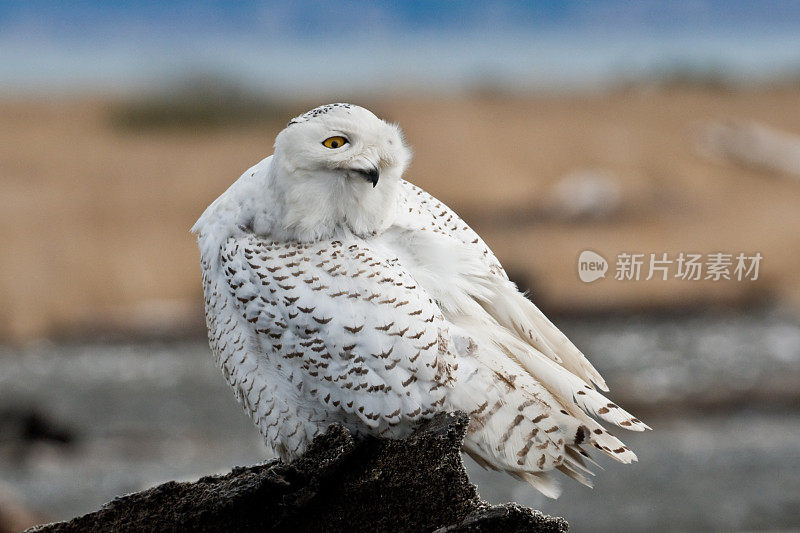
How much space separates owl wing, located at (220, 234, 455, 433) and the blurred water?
2.19 metres

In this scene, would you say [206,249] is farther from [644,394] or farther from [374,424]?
[644,394]

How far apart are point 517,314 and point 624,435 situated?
2.92 meters

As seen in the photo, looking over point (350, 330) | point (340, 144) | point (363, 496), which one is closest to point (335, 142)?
point (340, 144)

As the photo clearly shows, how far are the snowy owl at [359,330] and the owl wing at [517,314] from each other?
0.13ft

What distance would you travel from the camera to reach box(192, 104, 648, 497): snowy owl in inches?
72.0

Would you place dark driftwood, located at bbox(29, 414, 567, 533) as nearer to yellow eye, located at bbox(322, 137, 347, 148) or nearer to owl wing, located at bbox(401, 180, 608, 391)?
owl wing, located at bbox(401, 180, 608, 391)

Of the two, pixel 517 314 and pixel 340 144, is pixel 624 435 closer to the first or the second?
pixel 517 314

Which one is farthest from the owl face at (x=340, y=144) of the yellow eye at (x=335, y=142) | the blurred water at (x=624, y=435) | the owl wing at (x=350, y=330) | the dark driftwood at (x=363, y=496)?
the blurred water at (x=624, y=435)

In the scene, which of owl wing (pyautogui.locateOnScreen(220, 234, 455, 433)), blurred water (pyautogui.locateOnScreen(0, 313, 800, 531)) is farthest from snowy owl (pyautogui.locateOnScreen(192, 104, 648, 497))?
blurred water (pyautogui.locateOnScreen(0, 313, 800, 531))

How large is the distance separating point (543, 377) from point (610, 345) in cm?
440

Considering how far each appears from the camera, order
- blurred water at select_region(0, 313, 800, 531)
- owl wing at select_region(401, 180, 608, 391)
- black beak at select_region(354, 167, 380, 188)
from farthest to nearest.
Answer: blurred water at select_region(0, 313, 800, 531) < owl wing at select_region(401, 180, 608, 391) < black beak at select_region(354, 167, 380, 188)

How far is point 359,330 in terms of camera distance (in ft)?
6.00

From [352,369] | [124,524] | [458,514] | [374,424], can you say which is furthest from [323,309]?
[124,524]

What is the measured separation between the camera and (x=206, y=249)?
2.00m
